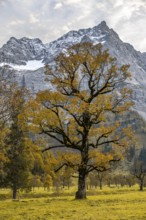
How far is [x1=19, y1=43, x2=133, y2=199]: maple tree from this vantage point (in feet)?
132

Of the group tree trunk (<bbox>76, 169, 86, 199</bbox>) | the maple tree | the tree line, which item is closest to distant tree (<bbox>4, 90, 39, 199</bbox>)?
the tree line

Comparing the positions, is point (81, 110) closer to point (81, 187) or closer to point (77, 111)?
point (77, 111)

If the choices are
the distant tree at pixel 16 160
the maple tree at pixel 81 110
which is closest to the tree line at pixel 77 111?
the maple tree at pixel 81 110

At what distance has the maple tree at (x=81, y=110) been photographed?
40.3m

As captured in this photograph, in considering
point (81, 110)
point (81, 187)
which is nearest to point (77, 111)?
point (81, 110)

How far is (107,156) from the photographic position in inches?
1555

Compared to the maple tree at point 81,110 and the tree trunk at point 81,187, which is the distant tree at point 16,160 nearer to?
the maple tree at point 81,110

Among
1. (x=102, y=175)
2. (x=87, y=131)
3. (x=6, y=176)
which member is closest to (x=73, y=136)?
(x=87, y=131)

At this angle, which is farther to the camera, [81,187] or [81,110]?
[81,187]

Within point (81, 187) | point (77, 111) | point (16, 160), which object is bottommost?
point (81, 187)

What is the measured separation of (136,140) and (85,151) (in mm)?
5978

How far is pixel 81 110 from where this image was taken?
129ft

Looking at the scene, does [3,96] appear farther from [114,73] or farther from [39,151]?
[114,73]

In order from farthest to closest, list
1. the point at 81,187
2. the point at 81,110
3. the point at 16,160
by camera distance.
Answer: the point at 16,160
the point at 81,187
the point at 81,110
